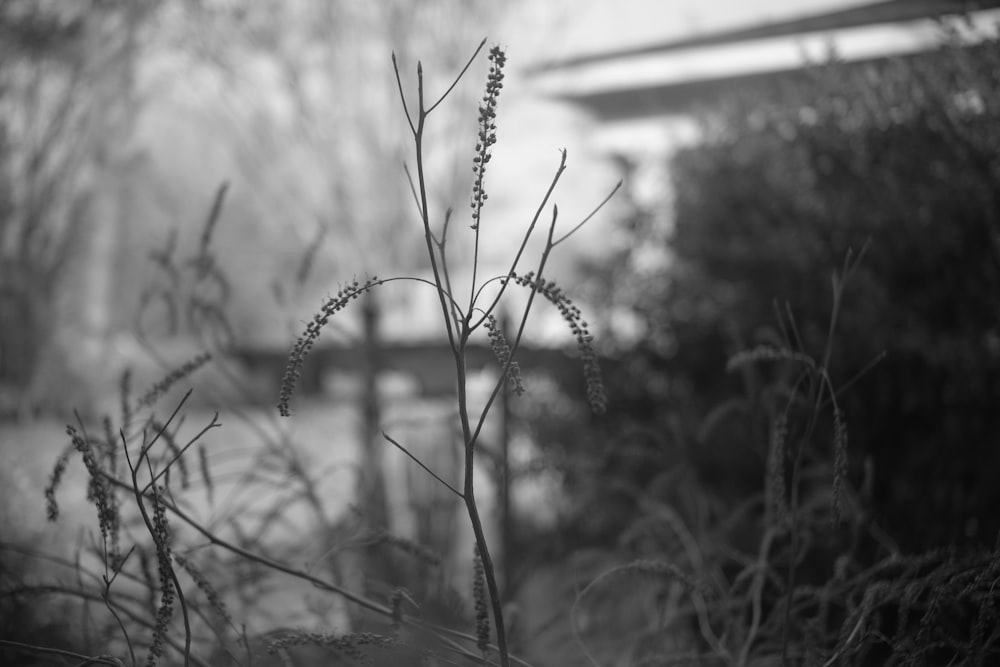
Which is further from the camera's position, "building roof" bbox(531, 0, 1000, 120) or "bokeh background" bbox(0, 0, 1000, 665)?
"building roof" bbox(531, 0, 1000, 120)

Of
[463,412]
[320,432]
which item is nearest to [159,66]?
[320,432]

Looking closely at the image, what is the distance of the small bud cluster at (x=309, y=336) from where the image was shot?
0.70 metres

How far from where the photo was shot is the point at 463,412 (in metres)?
0.70

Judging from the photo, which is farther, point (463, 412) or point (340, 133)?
point (340, 133)

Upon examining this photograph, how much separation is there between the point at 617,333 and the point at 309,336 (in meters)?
2.50

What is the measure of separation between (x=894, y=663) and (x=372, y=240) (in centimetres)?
765

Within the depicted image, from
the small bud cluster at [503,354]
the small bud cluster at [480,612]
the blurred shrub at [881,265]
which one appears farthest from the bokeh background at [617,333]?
the small bud cluster at [480,612]

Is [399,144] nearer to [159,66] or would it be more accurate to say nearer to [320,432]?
[159,66]

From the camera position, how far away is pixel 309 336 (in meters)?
0.72

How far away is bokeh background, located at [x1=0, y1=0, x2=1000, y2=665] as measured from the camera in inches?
60.7

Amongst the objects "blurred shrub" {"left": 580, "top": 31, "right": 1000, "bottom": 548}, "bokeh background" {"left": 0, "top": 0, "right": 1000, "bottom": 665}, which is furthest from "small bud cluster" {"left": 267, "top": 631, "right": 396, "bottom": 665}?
"blurred shrub" {"left": 580, "top": 31, "right": 1000, "bottom": 548}

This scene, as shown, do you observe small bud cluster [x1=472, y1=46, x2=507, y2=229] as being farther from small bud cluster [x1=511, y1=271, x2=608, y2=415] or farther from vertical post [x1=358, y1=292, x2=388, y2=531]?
vertical post [x1=358, y1=292, x2=388, y2=531]

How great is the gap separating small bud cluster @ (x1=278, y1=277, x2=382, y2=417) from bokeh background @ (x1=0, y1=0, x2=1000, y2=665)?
83 mm

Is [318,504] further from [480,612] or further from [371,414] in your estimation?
[371,414]
